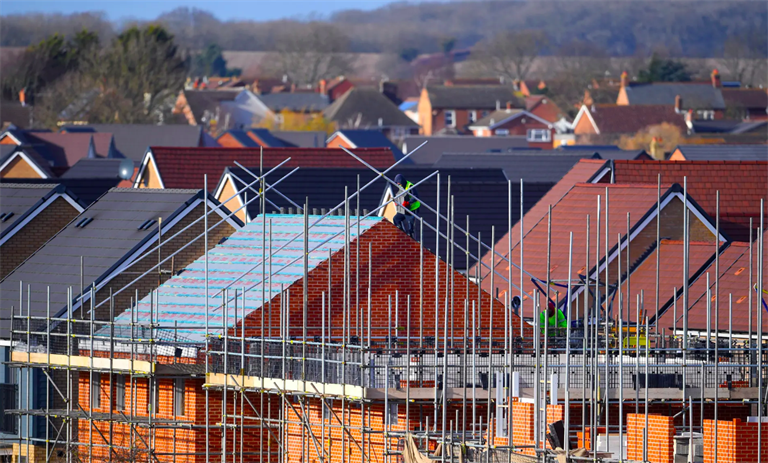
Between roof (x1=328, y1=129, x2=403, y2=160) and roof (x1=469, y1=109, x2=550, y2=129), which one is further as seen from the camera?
roof (x1=469, y1=109, x2=550, y2=129)

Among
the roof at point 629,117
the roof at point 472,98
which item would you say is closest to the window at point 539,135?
the roof at point 629,117

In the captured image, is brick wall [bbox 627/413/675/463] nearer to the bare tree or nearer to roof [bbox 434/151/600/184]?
roof [bbox 434/151/600/184]

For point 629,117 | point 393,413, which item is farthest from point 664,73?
point 393,413

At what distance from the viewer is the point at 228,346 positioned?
2248cm

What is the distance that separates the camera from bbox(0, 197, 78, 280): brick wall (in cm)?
3094

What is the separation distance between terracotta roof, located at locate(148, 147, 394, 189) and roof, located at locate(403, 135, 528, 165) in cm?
3199

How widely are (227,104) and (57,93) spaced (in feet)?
85.7

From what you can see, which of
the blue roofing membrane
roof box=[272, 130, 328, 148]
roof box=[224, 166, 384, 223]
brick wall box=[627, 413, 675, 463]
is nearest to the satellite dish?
roof box=[224, 166, 384, 223]

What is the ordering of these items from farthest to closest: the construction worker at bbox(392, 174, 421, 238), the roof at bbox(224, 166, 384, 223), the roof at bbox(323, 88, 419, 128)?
the roof at bbox(323, 88, 419, 128) → the roof at bbox(224, 166, 384, 223) → the construction worker at bbox(392, 174, 421, 238)

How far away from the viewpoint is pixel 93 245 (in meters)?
28.2

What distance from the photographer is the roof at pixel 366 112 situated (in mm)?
121500

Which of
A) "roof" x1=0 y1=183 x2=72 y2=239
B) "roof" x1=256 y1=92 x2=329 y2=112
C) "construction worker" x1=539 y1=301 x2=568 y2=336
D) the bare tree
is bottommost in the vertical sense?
"construction worker" x1=539 y1=301 x2=568 y2=336

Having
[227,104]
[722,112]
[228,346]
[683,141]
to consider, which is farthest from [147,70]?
[228,346]

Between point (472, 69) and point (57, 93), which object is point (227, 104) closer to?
point (57, 93)
